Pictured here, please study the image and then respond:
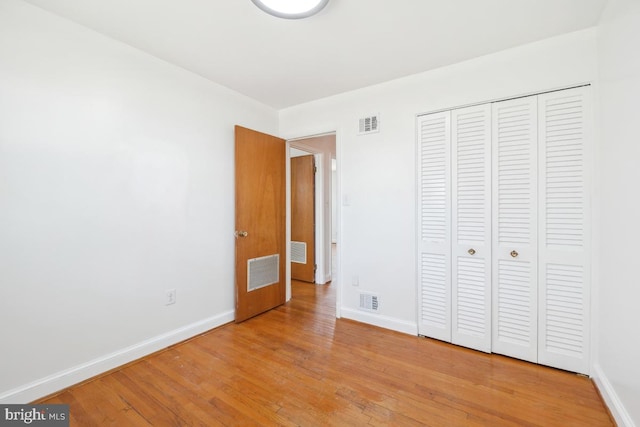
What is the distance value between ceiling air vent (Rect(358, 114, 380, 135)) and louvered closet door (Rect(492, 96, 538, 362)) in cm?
101

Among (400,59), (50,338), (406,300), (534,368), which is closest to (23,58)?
(50,338)

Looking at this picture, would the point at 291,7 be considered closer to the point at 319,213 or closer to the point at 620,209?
the point at 620,209

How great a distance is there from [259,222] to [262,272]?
0.58 metres

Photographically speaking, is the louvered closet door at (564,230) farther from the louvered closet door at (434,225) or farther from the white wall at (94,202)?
the white wall at (94,202)

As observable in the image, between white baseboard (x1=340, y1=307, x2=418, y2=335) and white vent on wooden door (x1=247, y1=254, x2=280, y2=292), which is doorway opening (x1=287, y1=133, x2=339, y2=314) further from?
white baseboard (x1=340, y1=307, x2=418, y2=335)

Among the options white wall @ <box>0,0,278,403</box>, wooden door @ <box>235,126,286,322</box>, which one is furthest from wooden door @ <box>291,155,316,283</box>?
white wall @ <box>0,0,278,403</box>

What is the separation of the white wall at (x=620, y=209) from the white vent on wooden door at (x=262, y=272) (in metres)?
2.85

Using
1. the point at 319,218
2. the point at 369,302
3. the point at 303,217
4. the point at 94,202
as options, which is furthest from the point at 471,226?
the point at 94,202

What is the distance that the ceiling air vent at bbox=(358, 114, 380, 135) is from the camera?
2.79m

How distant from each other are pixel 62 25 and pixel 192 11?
3.00ft

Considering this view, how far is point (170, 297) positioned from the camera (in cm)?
244

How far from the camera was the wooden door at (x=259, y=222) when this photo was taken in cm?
290

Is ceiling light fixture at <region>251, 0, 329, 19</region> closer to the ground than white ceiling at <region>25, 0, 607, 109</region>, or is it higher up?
closer to the ground

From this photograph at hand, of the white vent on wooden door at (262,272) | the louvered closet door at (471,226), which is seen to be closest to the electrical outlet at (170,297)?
the white vent on wooden door at (262,272)
